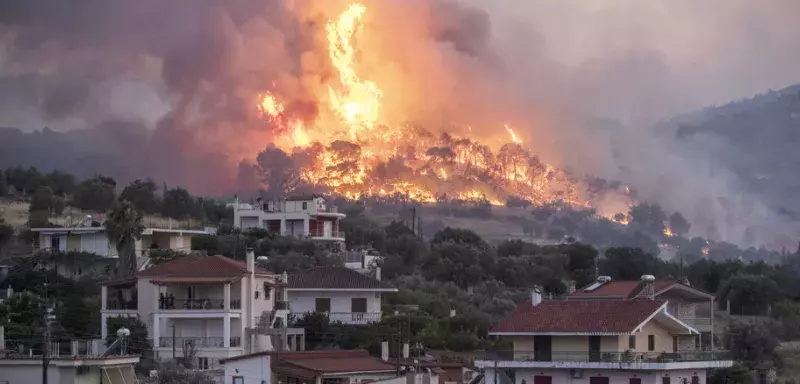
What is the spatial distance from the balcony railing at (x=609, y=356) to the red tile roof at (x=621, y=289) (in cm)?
871

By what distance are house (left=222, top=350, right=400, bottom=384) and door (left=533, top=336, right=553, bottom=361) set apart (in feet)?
20.2

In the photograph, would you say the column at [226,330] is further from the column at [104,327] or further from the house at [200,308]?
the column at [104,327]

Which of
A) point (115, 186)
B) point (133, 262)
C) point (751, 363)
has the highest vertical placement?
point (115, 186)

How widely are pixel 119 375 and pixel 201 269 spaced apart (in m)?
18.1

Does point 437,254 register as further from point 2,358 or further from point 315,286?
point 2,358

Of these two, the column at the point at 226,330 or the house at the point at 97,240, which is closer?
the column at the point at 226,330

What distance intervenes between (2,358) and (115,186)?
8736 centimetres

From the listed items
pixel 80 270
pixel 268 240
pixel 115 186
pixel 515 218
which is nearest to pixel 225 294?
pixel 80 270

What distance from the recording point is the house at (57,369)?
52250 millimetres

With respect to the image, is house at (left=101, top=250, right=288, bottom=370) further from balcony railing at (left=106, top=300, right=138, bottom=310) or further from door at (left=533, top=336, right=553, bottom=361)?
door at (left=533, top=336, right=553, bottom=361)

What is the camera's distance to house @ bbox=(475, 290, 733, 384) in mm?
59125

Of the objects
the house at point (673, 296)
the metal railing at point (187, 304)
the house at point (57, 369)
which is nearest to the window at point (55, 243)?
the metal railing at point (187, 304)

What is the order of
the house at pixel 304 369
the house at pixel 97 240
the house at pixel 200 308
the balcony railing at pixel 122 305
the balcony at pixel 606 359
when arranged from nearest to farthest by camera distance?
the house at pixel 304 369
the balcony at pixel 606 359
the house at pixel 200 308
the balcony railing at pixel 122 305
the house at pixel 97 240

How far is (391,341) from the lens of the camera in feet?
246
